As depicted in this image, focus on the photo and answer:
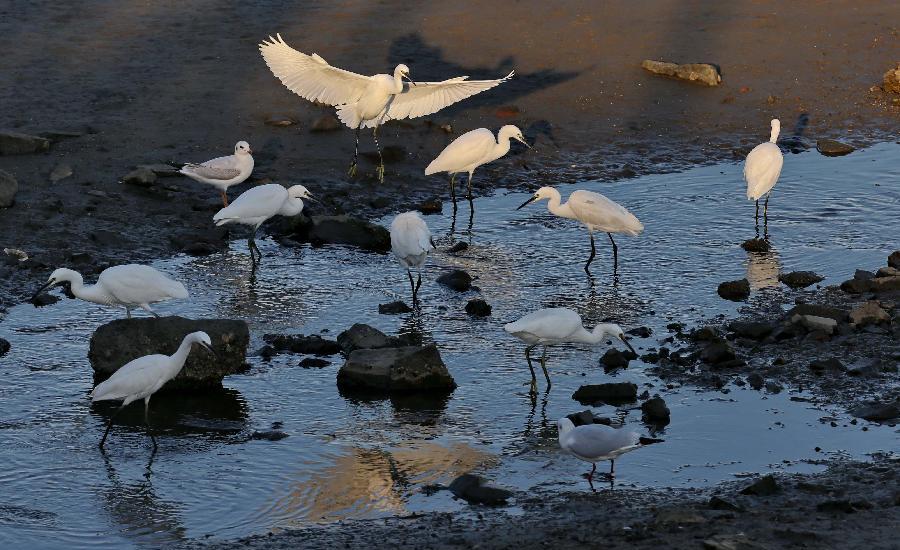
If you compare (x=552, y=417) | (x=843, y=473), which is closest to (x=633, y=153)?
Answer: (x=552, y=417)

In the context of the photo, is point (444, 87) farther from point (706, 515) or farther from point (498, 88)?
point (706, 515)

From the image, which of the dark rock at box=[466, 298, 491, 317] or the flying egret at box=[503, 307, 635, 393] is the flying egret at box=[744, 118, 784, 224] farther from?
the flying egret at box=[503, 307, 635, 393]

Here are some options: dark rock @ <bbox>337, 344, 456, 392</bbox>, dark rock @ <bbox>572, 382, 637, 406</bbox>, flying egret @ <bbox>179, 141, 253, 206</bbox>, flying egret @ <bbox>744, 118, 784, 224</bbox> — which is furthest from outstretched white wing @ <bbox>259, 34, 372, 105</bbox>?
dark rock @ <bbox>572, 382, 637, 406</bbox>

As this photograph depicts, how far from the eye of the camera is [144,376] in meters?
9.83

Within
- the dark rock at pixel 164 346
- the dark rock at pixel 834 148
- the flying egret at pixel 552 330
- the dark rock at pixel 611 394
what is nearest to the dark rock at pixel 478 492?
the dark rock at pixel 611 394

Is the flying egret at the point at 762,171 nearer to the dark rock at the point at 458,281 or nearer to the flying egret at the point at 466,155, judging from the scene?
the flying egret at the point at 466,155

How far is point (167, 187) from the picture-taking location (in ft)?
52.1

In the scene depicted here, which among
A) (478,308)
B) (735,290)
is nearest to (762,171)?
(735,290)

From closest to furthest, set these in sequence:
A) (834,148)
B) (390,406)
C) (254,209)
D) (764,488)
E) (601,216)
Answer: (764,488), (390,406), (254,209), (601,216), (834,148)

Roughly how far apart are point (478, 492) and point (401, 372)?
2215 mm

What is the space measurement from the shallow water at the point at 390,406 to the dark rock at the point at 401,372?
0.16 m

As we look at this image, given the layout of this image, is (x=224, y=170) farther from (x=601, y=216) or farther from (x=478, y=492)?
(x=478, y=492)

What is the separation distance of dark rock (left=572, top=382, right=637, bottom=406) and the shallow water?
13cm

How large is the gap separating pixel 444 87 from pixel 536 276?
445cm
